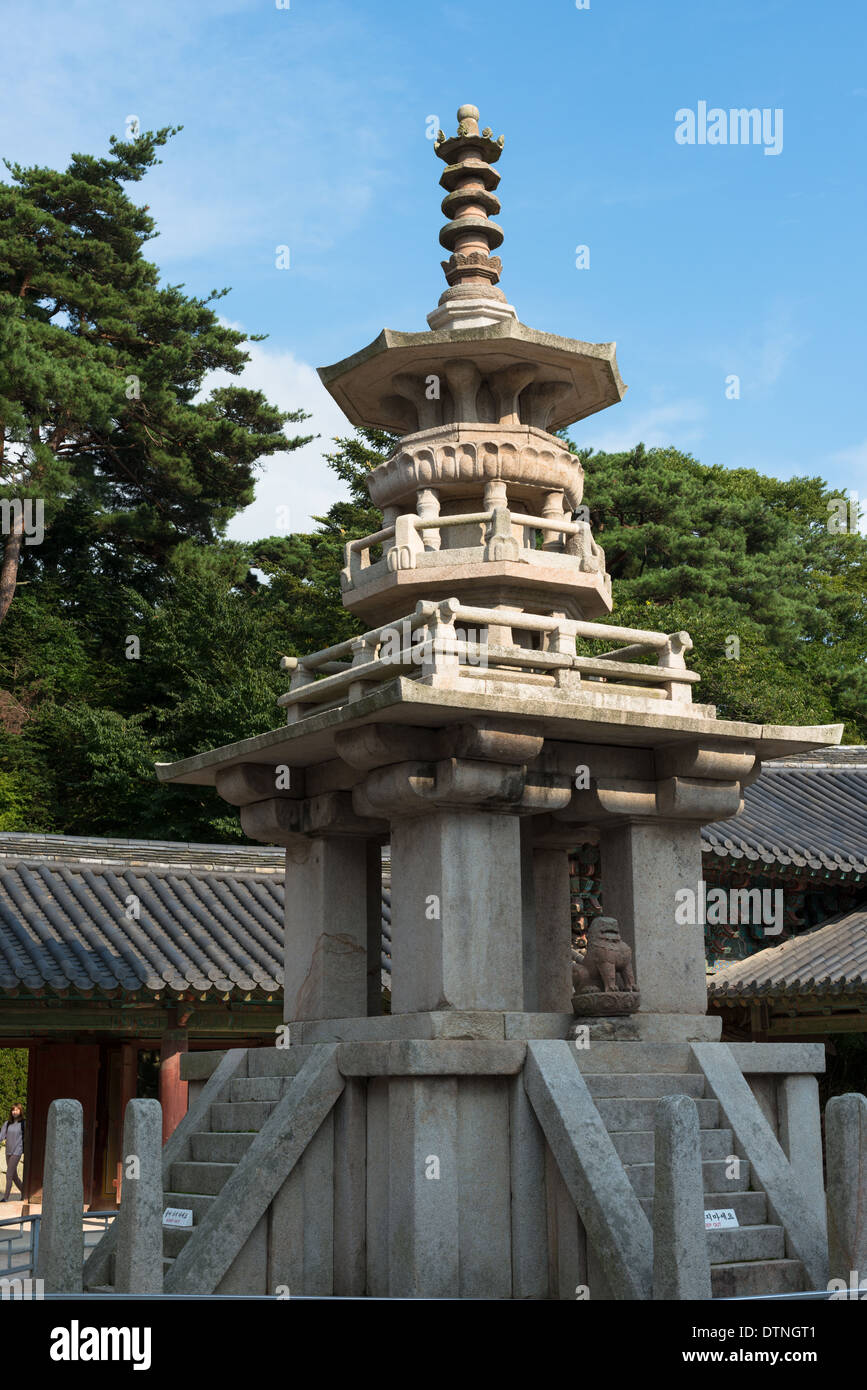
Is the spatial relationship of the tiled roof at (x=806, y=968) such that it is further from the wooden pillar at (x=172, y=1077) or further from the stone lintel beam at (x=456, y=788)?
the stone lintel beam at (x=456, y=788)

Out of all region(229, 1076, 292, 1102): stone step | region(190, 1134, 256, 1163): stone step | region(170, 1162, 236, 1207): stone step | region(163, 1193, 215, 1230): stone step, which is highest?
region(229, 1076, 292, 1102): stone step

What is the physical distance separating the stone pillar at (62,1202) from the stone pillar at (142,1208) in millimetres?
468

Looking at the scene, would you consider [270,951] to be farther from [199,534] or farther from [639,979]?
[199,534]

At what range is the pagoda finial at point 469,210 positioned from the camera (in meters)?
11.4

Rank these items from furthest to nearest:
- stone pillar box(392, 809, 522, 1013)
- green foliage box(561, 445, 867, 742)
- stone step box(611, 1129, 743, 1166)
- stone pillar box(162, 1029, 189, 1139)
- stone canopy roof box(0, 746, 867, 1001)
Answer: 1. green foliage box(561, 445, 867, 742)
2. stone pillar box(162, 1029, 189, 1139)
3. stone canopy roof box(0, 746, 867, 1001)
4. stone pillar box(392, 809, 522, 1013)
5. stone step box(611, 1129, 743, 1166)

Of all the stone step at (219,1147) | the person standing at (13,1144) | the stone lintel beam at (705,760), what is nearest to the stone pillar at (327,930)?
the stone step at (219,1147)

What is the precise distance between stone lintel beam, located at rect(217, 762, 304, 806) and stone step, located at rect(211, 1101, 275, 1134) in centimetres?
229

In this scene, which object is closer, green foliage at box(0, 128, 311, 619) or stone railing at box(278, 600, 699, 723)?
stone railing at box(278, 600, 699, 723)

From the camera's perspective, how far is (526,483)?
10875mm

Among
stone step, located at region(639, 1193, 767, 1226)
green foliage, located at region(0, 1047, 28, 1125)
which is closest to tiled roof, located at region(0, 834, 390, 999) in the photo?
stone step, located at region(639, 1193, 767, 1226)

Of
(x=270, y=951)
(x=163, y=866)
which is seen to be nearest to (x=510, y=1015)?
(x=270, y=951)

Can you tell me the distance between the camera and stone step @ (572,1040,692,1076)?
9.05 m

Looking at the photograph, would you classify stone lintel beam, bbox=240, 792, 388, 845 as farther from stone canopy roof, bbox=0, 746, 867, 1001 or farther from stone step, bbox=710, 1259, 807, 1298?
stone canopy roof, bbox=0, 746, 867, 1001
